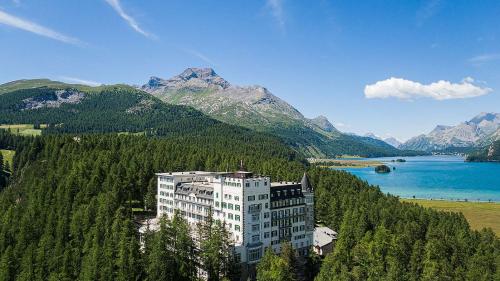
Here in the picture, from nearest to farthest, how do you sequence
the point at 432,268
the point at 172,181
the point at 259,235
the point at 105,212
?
the point at 432,268
the point at 259,235
the point at 105,212
the point at 172,181

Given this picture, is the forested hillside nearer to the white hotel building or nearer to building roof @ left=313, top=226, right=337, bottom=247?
building roof @ left=313, top=226, right=337, bottom=247

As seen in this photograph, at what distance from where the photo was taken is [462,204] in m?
197

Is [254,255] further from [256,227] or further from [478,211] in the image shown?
[478,211]

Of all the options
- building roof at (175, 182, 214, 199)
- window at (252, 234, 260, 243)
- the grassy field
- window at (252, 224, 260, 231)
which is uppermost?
building roof at (175, 182, 214, 199)

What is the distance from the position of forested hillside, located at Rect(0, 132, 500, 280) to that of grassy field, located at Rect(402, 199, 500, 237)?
4174 centimetres

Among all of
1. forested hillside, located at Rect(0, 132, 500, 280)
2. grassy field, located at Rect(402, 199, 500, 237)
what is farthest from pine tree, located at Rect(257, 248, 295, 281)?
grassy field, located at Rect(402, 199, 500, 237)

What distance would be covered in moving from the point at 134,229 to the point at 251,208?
88.6 feet

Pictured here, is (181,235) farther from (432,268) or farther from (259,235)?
(432,268)

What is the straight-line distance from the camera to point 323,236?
370ft

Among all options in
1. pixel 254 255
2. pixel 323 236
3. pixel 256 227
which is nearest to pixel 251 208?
pixel 256 227

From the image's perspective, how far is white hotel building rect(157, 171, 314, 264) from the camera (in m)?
93.6

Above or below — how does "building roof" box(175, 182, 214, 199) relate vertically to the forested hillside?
above

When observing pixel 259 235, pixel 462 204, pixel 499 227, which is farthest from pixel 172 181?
pixel 462 204

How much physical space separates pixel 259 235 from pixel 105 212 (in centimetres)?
3801
